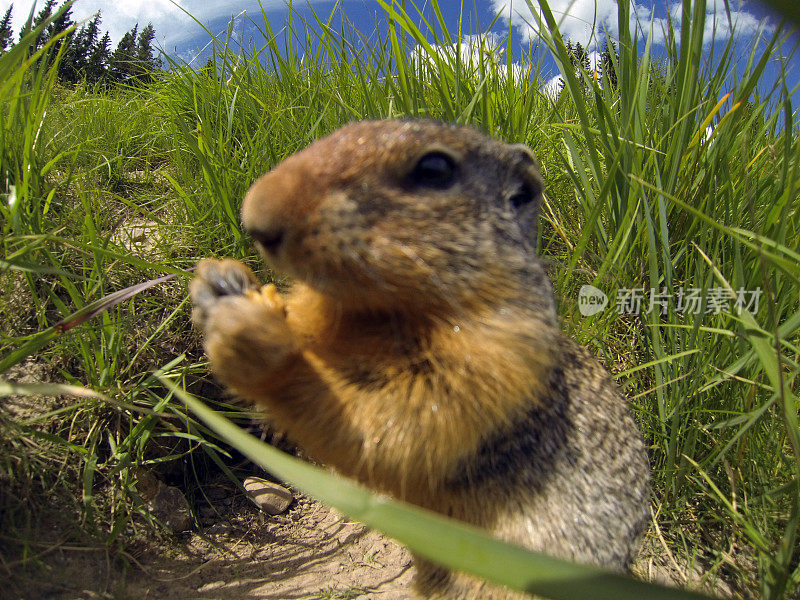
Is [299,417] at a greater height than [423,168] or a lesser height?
lesser

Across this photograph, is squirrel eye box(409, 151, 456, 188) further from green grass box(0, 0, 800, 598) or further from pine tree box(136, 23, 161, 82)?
pine tree box(136, 23, 161, 82)

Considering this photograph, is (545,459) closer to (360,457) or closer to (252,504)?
(360,457)

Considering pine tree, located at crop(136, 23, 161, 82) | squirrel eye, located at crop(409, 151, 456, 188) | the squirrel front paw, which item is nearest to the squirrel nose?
the squirrel front paw

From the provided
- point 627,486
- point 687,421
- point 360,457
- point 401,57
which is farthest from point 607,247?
point 360,457

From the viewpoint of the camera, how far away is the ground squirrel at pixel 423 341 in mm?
1733

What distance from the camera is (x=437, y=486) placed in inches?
80.2

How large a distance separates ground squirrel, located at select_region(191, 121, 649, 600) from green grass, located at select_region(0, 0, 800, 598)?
60 cm

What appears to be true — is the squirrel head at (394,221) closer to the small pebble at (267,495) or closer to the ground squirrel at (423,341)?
the ground squirrel at (423,341)

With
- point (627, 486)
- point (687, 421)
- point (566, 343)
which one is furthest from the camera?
point (687, 421)

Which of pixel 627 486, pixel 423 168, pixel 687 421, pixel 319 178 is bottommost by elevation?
pixel 627 486

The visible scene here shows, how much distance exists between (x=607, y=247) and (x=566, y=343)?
3.59 feet

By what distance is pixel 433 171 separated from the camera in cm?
195

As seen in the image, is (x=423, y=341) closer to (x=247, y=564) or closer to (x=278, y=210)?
(x=278, y=210)

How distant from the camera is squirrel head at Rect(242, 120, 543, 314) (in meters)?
1.67
